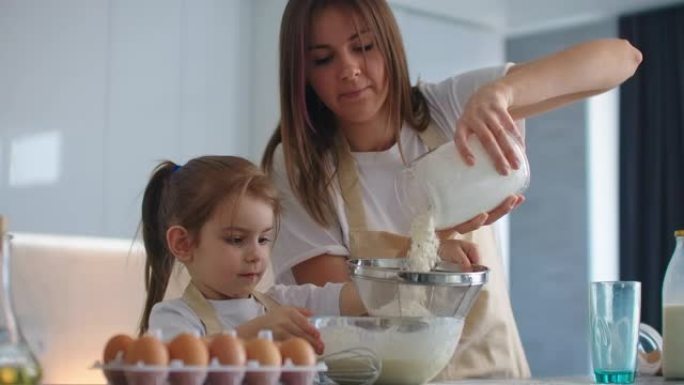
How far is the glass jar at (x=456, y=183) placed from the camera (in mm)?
1339

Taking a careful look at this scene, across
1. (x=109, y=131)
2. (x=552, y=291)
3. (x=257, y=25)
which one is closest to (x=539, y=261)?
(x=552, y=291)

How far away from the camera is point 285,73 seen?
177 centimetres

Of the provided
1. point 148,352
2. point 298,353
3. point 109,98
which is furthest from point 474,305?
point 109,98

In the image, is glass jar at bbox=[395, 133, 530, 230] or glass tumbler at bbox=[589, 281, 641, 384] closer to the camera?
glass jar at bbox=[395, 133, 530, 230]

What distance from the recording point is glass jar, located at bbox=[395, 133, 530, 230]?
52.7 inches

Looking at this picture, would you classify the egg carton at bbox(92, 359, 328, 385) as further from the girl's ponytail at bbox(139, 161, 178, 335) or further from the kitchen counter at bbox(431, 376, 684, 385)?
the girl's ponytail at bbox(139, 161, 178, 335)

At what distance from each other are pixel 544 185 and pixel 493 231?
3585mm

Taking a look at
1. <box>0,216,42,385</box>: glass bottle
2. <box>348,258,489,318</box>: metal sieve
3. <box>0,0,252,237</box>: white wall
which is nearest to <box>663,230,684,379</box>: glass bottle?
<box>348,258,489,318</box>: metal sieve

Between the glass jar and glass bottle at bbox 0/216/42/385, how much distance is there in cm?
62

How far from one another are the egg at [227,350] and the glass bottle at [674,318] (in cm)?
81

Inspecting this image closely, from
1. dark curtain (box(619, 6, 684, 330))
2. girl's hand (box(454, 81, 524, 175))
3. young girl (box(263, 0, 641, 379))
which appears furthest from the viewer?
dark curtain (box(619, 6, 684, 330))

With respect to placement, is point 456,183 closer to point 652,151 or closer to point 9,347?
point 9,347

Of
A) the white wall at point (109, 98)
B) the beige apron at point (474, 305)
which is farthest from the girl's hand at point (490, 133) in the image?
the white wall at point (109, 98)

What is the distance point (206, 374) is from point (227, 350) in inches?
1.1
